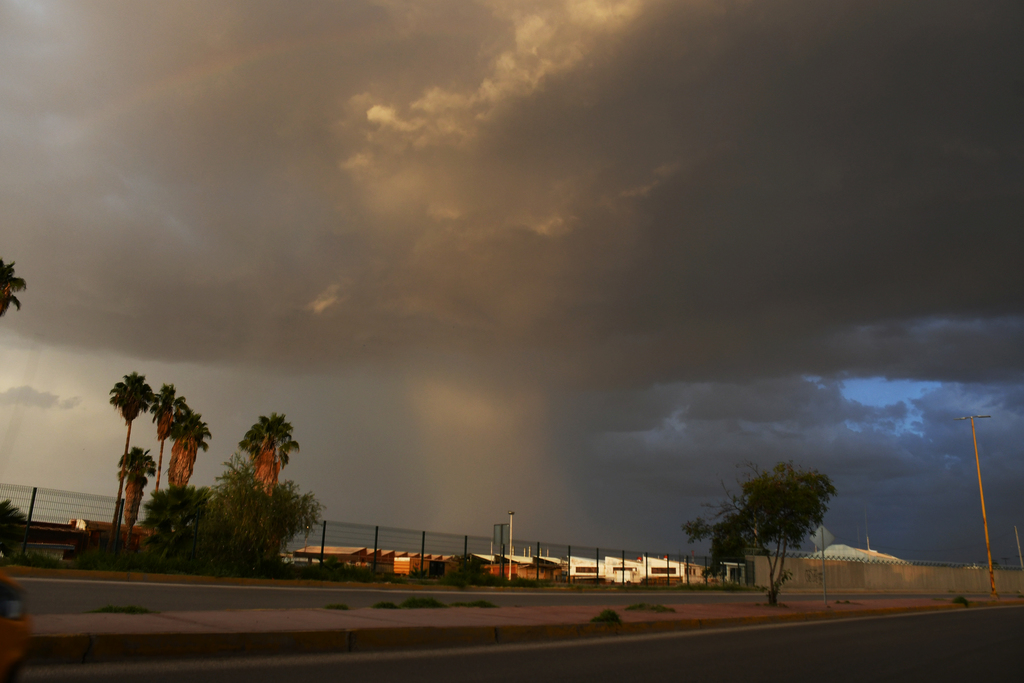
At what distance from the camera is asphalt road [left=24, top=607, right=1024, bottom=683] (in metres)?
6.52

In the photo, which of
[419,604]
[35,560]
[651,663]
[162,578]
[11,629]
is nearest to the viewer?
[11,629]

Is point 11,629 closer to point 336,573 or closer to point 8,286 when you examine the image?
point 336,573

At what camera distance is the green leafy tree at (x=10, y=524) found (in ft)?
65.1

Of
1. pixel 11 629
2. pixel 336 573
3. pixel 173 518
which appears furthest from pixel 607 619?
pixel 173 518

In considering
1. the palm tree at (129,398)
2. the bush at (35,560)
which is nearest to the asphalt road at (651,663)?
the bush at (35,560)

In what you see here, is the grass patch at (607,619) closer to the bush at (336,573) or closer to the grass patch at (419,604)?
the grass patch at (419,604)

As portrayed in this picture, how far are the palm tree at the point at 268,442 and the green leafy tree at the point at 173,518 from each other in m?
26.4

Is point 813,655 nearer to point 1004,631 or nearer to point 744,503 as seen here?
point 1004,631

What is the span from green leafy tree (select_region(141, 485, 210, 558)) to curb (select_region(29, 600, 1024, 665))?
53.6ft

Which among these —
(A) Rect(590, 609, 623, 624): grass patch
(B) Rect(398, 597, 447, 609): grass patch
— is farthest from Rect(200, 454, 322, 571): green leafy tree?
(A) Rect(590, 609, 623, 624): grass patch

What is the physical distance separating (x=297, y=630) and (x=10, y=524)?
54.6ft

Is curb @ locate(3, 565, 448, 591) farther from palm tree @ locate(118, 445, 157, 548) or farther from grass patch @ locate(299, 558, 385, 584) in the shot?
palm tree @ locate(118, 445, 157, 548)

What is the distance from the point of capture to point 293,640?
7992 mm

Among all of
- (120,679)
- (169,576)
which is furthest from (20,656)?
(169,576)
